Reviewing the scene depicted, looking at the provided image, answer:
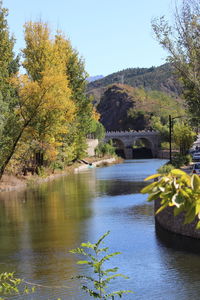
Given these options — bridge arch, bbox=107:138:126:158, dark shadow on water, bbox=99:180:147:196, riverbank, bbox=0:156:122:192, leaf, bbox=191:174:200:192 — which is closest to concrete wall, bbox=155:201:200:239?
dark shadow on water, bbox=99:180:147:196

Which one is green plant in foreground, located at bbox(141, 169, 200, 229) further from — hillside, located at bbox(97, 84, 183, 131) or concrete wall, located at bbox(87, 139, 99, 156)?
hillside, located at bbox(97, 84, 183, 131)

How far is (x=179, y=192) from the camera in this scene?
13.3 feet

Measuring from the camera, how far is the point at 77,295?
48.2ft

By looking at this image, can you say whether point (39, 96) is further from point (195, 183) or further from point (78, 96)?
point (195, 183)

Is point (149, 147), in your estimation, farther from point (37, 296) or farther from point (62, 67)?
point (37, 296)

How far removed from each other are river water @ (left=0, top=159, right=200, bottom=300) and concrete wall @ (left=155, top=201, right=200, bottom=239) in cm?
51

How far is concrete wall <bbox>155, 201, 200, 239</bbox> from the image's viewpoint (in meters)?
21.0

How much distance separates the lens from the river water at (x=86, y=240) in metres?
15.4

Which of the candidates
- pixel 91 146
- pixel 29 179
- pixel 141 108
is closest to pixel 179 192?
pixel 29 179

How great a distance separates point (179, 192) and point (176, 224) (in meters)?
18.6

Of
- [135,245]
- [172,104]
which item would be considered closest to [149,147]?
[172,104]

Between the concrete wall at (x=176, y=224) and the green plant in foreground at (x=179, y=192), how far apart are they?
53.8 ft

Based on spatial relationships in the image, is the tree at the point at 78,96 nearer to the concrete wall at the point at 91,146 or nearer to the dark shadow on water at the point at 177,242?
the concrete wall at the point at 91,146

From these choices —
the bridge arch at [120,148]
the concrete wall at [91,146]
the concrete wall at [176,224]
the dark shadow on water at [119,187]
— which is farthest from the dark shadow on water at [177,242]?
the bridge arch at [120,148]
